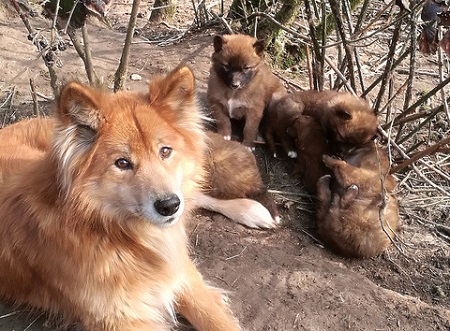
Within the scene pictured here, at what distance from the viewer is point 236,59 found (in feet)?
16.7

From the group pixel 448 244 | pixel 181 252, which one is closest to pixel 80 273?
pixel 181 252

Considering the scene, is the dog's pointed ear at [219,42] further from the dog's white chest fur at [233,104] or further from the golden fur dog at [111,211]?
the golden fur dog at [111,211]

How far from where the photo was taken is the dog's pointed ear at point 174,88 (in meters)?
2.69

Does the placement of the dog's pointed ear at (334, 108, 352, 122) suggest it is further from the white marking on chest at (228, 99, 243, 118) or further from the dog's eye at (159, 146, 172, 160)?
the dog's eye at (159, 146, 172, 160)

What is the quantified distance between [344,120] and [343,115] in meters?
0.05

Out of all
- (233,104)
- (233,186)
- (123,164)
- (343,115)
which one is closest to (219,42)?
(233,104)

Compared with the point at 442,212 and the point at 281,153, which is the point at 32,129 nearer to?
the point at 281,153

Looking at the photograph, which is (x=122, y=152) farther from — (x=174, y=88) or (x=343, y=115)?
(x=343, y=115)

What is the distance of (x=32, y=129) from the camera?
3668 mm

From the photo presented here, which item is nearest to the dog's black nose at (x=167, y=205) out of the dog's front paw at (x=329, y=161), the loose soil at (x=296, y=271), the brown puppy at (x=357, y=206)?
the loose soil at (x=296, y=271)

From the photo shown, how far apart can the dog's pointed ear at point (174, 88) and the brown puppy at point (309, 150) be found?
2.30 meters

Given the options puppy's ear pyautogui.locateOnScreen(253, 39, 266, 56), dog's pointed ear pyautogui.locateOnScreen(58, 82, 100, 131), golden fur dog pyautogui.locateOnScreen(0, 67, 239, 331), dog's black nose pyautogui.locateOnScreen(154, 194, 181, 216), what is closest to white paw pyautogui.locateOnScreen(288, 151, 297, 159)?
puppy's ear pyautogui.locateOnScreen(253, 39, 266, 56)

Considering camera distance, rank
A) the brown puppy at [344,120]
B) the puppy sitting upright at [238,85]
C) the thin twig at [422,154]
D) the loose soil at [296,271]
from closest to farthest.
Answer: the loose soil at [296,271], the thin twig at [422,154], the brown puppy at [344,120], the puppy sitting upright at [238,85]

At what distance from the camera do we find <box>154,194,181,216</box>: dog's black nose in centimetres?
251
